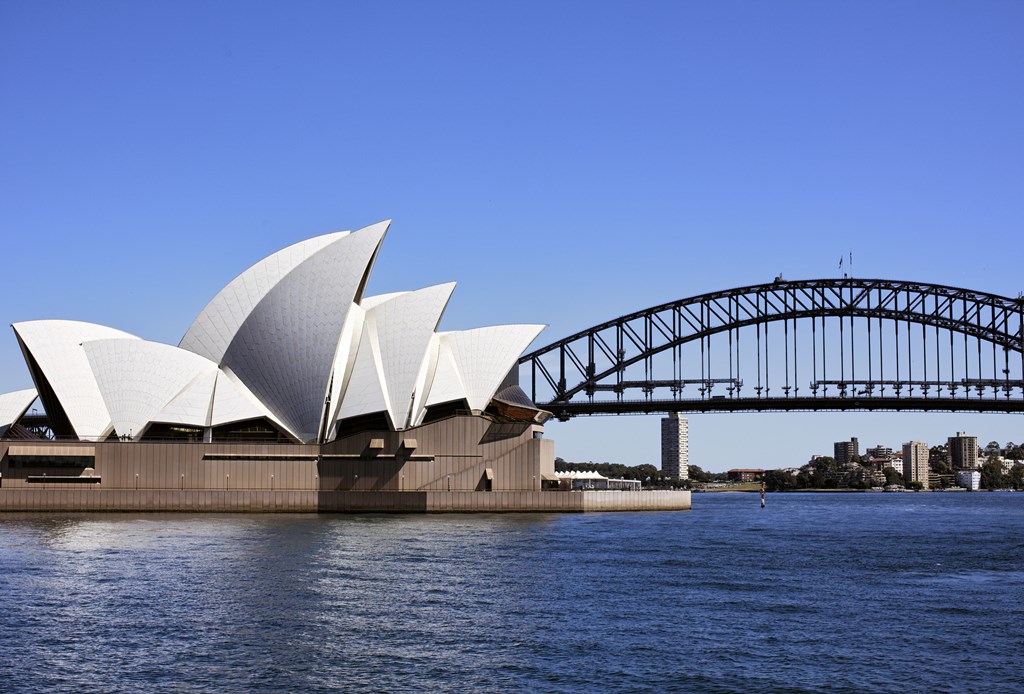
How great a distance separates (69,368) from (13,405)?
8299 mm

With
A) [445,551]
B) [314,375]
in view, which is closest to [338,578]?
[445,551]

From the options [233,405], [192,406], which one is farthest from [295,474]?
[192,406]

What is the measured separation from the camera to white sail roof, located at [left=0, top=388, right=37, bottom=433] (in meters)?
68.8

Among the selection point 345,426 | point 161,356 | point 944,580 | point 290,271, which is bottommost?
point 944,580

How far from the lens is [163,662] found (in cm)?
2003

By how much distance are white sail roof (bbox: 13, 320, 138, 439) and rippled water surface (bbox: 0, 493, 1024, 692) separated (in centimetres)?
1833

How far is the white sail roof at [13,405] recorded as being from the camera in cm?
6875

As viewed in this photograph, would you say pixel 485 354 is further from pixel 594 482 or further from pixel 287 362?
pixel 594 482

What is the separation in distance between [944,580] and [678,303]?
75.1 m

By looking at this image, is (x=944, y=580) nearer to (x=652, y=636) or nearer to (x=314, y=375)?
(x=652, y=636)

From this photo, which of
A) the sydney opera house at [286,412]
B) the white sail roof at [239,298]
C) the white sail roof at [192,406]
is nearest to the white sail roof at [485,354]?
the sydney opera house at [286,412]

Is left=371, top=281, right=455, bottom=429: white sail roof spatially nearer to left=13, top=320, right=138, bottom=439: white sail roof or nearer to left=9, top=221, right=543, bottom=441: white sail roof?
left=9, top=221, right=543, bottom=441: white sail roof

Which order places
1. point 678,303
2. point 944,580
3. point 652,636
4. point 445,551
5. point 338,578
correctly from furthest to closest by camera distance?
point 678,303 < point 445,551 < point 944,580 < point 338,578 < point 652,636

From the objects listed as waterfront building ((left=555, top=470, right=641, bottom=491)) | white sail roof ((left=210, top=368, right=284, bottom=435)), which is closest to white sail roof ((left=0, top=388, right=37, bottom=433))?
white sail roof ((left=210, top=368, right=284, bottom=435))
